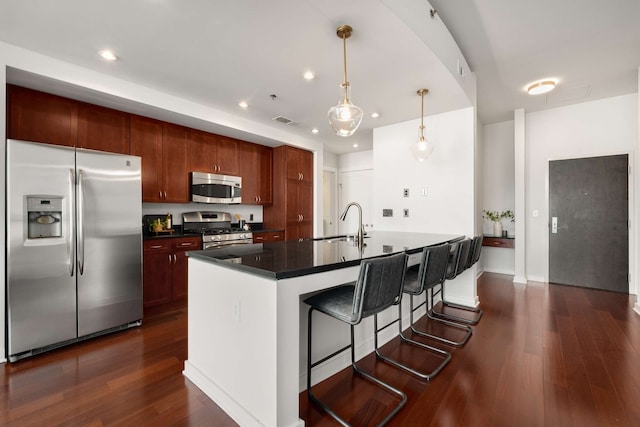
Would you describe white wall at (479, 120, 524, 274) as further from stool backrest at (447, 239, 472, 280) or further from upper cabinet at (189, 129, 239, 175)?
upper cabinet at (189, 129, 239, 175)

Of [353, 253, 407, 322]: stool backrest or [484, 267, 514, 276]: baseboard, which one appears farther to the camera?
[484, 267, 514, 276]: baseboard

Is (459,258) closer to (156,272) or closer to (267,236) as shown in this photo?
(267,236)

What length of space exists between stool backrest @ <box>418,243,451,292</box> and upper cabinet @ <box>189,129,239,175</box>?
3419mm

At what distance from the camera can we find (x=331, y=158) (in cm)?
698

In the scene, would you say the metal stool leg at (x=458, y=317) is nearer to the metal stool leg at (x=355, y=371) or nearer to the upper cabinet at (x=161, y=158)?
the metal stool leg at (x=355, y=371)

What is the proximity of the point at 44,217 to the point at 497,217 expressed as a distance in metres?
6.25

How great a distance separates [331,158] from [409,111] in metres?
3.31

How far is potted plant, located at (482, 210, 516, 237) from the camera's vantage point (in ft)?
16.7

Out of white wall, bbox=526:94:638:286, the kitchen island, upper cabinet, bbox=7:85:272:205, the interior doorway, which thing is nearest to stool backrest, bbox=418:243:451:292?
A: the kitchen island

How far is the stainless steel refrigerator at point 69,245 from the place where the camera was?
2.26 m

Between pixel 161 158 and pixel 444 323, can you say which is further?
pixel 161 158

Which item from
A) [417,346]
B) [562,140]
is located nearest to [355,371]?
[417,346]

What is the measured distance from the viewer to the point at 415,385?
6.27 ft

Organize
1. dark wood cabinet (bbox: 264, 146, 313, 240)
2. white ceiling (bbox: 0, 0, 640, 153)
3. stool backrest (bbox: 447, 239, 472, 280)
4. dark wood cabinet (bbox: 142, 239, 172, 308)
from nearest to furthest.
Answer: white ceiling (bbox: 0, 0, 640, 153) → stool backrest (bbox: 447, 239, 472, 280) → dark wood cabinet (bbox: 142, 239, 172, 308) → dark wood cabinet (bbox: 264, 146, 313, 240)
